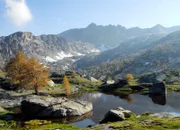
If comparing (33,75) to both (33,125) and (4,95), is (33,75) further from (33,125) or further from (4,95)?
(33,125)

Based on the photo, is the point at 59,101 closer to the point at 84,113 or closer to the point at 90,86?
the point at 84,113

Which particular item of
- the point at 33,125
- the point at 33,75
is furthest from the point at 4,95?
the point at 33,125

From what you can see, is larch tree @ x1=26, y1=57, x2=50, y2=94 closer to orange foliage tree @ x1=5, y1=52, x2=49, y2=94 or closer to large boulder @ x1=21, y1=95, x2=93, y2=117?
orange foliage tree @ x1=5, y1=52, x2=49, y2=94

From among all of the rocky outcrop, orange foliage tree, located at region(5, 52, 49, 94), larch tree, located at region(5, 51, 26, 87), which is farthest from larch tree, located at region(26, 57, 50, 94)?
the rocky outcrop

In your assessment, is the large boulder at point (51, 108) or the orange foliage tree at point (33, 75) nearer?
the large boulder at point (51, 108)

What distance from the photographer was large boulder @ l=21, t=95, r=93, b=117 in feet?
258

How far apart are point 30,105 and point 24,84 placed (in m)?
43.3

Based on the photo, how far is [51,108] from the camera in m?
79.8

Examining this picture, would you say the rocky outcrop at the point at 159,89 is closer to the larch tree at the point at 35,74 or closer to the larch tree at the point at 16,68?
the larch tree at the point at 35,74

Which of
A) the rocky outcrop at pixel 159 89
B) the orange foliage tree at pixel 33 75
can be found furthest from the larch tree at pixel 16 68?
the rocky outcrop at pixel 159 89

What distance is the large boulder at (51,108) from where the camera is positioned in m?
78.6

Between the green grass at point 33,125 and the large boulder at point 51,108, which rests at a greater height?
the large boulder at point 51,108

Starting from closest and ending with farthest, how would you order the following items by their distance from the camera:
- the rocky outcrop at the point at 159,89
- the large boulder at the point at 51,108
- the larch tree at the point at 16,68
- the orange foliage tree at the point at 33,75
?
the large boulder at the point at 51,108 → the orange foliage tree at the point at 33,75 → the larch tree at the point at 16,68 → the rocky outcrop at the point at 159,89

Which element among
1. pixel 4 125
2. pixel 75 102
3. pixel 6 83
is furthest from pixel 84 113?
pixel 6 83
